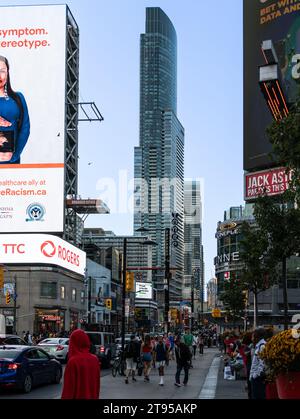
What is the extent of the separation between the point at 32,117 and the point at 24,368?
63407 millimetres

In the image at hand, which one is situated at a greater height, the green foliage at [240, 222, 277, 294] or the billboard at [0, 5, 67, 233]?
the billboard at [0, 5, 67, 233]

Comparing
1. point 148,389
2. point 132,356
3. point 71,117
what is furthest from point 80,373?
point 71,117

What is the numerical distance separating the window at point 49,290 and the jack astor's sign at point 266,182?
41.4 m

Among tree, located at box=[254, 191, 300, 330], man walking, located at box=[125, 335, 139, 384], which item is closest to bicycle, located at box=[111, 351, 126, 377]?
man walking, located at box=[125, 335, 139, 384]

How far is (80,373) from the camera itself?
704 centimetres

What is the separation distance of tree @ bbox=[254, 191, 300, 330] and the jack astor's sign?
464 inches

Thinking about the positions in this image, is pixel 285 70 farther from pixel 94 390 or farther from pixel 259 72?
pixel 94 390

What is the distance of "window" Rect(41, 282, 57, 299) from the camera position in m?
79.1

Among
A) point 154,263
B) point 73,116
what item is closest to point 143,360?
point 73,116

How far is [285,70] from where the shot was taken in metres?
40.9

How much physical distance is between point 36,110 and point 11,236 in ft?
47.7

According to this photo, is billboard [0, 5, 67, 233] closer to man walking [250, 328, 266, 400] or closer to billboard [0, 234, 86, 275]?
billboard [0, 234, 86, 275]

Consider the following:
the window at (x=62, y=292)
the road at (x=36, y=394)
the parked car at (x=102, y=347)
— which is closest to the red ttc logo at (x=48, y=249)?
the window at (x=62, y=292)

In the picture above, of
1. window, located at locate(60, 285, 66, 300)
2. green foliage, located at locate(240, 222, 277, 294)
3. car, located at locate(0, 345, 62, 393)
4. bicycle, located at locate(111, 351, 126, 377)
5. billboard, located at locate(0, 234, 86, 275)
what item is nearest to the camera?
car, located at locate(0, 345, 62, 393)
